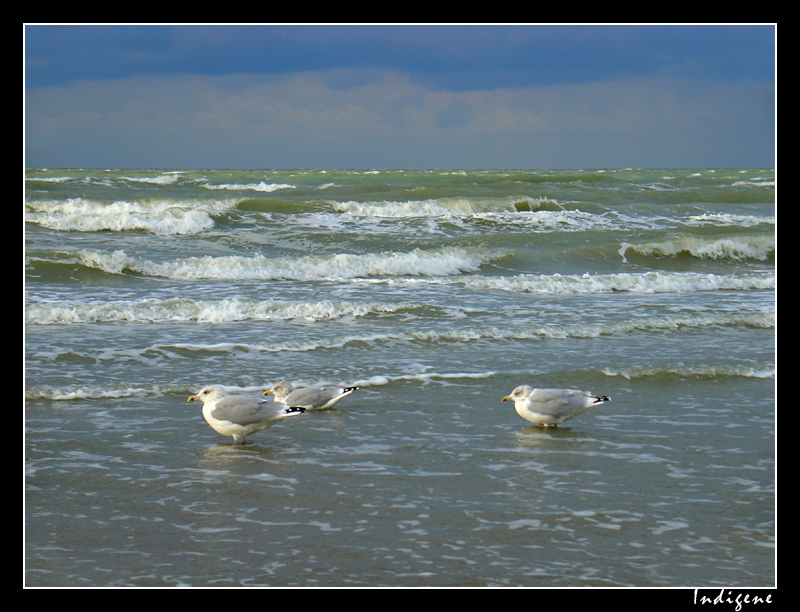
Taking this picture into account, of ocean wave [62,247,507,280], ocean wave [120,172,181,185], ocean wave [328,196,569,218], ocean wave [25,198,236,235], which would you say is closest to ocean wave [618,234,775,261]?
ocean wave [62,247,507,280]

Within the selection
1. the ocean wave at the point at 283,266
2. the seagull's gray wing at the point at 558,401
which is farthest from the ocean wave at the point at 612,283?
the seagull's gray wing at the point at 558,401

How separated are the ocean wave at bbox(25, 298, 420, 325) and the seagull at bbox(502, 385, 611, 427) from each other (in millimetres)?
4554

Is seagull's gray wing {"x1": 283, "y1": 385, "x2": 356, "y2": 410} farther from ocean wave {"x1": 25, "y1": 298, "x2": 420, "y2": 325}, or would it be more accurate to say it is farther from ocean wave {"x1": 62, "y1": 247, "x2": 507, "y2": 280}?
ocean wave {"x1": 62, "y1": 247, "x2": 507, "y2": 280}

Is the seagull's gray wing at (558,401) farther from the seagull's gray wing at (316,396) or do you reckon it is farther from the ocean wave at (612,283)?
the ocean wave at (612,283)

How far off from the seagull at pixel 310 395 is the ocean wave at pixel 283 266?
24.8ft

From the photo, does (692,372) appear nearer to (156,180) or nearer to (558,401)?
(558,401)

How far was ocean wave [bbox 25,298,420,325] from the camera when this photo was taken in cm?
988

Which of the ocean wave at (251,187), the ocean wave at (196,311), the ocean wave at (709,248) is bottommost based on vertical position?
the ocean wave at (196,311)

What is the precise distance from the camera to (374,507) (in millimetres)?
4684

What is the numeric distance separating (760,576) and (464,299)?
8183mm

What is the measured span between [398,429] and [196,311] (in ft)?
16.0

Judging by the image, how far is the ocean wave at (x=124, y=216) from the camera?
19.6 m

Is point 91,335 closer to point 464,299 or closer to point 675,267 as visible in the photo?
point 464,299

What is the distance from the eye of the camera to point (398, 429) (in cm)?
621
